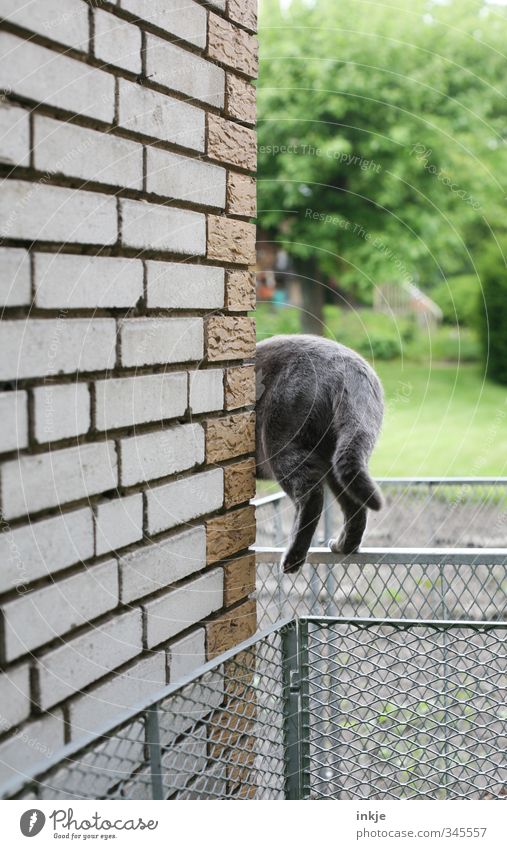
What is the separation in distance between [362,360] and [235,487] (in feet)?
1.84

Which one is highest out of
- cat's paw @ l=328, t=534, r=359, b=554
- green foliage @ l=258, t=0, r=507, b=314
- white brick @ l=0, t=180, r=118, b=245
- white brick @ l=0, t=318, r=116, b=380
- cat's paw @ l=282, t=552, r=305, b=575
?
green foliage @ l=258, t=0, r=507, b=314

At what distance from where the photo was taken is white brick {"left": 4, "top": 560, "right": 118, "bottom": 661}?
1.23 meters

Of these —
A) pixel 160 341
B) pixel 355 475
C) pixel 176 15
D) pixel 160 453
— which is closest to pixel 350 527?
pixel 355 475

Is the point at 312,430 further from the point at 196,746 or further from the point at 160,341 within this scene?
the point at 196,746

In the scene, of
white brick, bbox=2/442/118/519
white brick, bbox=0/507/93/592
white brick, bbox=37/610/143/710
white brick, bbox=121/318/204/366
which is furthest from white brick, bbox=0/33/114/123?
white brick, bbox=37/610/143/710

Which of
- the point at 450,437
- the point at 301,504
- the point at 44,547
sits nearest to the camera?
the point at 44,547

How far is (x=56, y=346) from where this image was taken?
1328mm

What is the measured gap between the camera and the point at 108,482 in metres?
1.49

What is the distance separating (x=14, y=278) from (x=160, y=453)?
0.54 meters

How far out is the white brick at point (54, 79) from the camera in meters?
1.18

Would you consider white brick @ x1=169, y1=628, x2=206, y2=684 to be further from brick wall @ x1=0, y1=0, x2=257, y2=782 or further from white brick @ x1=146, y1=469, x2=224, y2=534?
white brick @ x1=146, y1=469, x2=224, y2=534

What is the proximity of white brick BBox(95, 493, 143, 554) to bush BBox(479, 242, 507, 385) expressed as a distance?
7046 mm

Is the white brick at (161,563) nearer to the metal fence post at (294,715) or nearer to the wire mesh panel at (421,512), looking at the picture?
the metal fence post at (294,715)

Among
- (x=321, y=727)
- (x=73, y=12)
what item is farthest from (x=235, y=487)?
(x=73, y=12)
